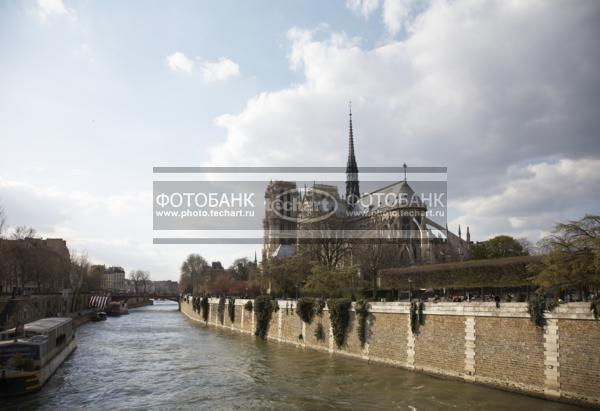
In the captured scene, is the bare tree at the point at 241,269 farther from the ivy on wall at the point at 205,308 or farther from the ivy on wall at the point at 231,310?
the ivy on wall at the point at 231,310

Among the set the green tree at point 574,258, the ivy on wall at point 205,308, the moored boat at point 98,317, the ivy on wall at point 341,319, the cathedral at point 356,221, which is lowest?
the moored boat at point 98,317

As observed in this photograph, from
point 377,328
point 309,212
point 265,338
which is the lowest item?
point 265,338

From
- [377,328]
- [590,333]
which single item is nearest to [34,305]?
[377,328]

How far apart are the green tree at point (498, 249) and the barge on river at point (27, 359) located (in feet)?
177

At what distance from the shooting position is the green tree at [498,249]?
6658 centimetres

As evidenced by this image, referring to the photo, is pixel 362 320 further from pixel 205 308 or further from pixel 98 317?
pixel 98 317

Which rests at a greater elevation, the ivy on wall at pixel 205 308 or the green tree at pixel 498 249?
the green tree at pixel 498 249

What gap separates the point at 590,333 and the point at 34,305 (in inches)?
1836

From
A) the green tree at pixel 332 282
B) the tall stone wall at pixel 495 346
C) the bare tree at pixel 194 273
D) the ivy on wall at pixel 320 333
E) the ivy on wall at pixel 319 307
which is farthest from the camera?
the bare tree at pixel 194 273

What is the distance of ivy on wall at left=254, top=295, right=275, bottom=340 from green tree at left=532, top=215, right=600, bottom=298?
80.8 ft

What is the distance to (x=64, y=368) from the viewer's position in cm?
2914

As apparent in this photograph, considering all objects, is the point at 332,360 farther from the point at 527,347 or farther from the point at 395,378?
the point at 527,347

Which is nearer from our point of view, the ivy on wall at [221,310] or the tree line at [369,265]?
the tree line at [369,265]

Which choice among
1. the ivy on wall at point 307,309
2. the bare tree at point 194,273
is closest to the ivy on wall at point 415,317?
the ivy on wall at point 307,309
